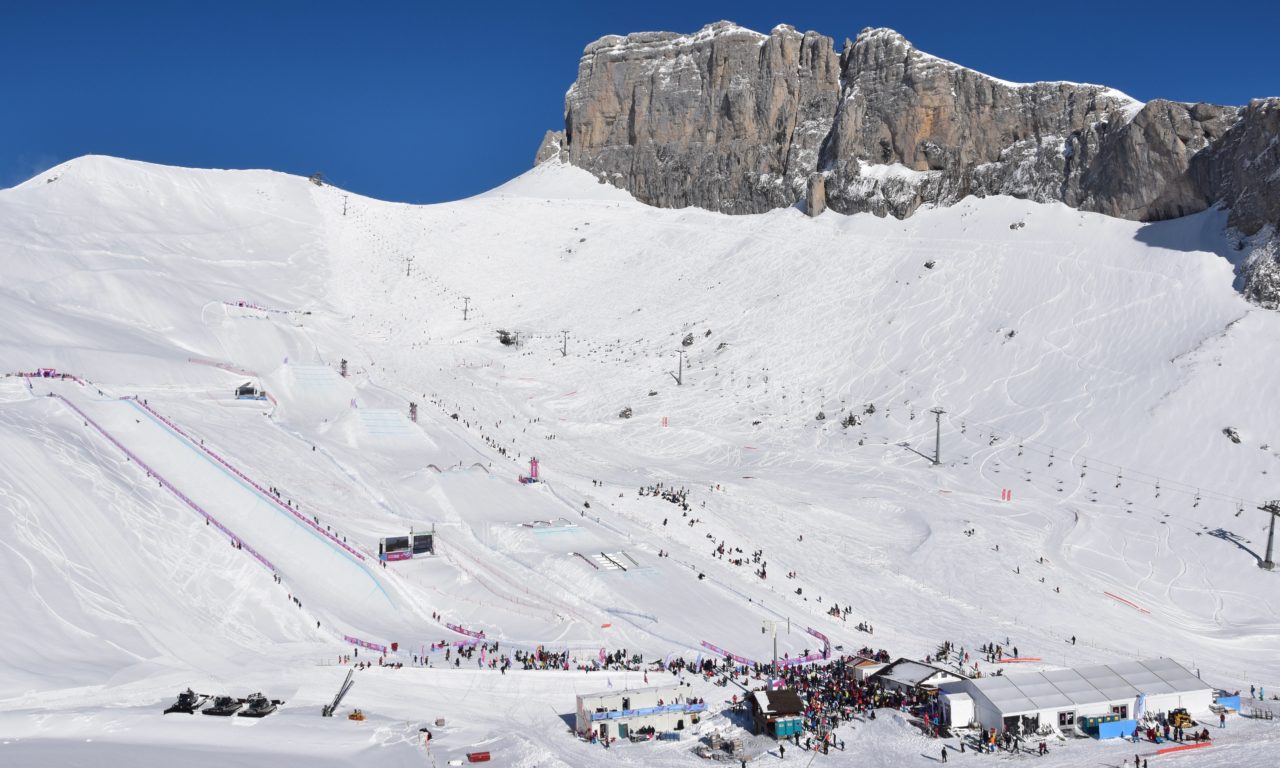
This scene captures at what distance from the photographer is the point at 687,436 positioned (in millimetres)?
56281

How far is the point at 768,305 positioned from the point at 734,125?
34.6 metres

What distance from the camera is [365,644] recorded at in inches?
1069

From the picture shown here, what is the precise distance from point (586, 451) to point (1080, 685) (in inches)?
1297

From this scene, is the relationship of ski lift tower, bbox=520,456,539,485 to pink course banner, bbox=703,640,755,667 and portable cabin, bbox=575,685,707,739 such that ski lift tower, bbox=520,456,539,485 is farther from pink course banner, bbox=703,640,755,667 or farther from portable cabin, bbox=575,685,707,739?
portable cabin, bbox=575,685,707,739

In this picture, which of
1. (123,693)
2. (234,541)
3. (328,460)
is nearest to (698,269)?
(328,460)

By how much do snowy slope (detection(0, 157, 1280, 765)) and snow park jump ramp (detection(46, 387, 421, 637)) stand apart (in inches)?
6.4

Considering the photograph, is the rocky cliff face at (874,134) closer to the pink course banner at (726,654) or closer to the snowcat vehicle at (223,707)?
the pink course banner at (726,654)

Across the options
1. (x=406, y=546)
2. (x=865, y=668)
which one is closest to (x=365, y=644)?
(x=406, y=546)

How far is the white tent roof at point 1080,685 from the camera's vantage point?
22250mm

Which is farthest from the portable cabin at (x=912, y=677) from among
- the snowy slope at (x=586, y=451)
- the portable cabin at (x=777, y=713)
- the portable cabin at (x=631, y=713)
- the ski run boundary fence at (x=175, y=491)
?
the ski run boundary fence at (x=175, y=491)

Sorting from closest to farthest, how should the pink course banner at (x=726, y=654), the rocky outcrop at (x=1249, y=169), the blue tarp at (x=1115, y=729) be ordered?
the blue tarp at (x=1115, y=729) < the pink course banner at (x=726, y=654) < the rocky outcrop at (x=1249, y=169)

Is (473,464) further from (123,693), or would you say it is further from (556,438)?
(123,693)

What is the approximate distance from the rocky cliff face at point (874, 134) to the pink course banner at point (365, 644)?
2047 inches

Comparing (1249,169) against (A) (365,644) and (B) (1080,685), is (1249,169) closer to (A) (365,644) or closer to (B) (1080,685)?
(B) (1080,685)
